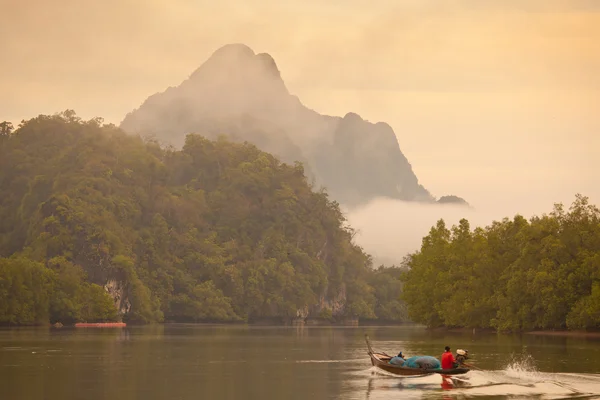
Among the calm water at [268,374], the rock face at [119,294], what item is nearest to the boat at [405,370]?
the calm water at [268,374]

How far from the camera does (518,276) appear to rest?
10331 cm

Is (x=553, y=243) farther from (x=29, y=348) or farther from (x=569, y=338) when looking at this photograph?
(x=29, y=348)

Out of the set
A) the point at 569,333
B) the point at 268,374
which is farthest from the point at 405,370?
the point at 569,333

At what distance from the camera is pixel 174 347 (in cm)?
8256

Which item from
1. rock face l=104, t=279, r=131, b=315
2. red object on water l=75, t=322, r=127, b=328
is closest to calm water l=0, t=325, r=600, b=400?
red object on water l=75, t=322, r=127, b=328

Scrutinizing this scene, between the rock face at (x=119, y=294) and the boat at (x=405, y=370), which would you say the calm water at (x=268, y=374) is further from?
the rock face at (x=119, y=294)

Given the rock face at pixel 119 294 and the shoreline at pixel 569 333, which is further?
the rock face at pixel 119 294

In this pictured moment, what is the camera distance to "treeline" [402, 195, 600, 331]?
319ft

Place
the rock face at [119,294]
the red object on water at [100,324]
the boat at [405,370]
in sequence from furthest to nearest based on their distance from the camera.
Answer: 1. the rock face at [119,294]
2. the red object on water at [100,324]
3. the boat at [405,370]

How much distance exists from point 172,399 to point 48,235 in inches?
5403

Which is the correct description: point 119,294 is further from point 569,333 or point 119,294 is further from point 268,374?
point 268,374

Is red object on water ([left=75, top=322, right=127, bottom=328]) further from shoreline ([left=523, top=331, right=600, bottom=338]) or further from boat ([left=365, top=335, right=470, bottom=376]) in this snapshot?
boat ([left=365, top=335, right=470, bottom=376])

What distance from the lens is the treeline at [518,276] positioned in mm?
97312

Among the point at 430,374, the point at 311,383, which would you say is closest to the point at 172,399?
the point at 311,383
